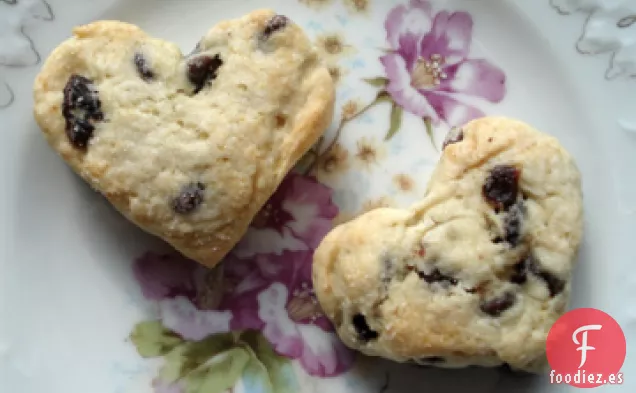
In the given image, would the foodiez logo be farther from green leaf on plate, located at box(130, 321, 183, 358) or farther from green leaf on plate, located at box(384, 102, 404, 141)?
green leaf on plate, located at box(130, 321, 183, 358)

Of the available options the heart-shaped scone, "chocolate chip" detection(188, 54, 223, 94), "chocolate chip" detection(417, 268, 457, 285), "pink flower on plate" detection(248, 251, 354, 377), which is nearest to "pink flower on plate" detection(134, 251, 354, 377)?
"pink flower on plate" detection(248, 251, 354, 377)

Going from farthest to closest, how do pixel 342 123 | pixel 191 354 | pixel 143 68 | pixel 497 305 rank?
pixel 342 123 → pixel 191 354 → pixel 143 68 → pixel 497 305

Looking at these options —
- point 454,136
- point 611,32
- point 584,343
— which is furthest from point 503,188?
point 611,32

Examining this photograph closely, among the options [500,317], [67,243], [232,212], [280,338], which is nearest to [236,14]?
[232,212]

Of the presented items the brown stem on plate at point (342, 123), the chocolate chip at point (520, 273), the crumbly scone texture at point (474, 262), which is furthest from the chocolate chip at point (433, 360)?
the brown stem on plate at point (342, 123)

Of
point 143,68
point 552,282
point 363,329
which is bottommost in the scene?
point 363,329

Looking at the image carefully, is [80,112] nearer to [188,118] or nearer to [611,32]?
[188,118]
